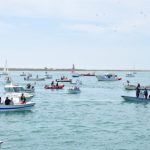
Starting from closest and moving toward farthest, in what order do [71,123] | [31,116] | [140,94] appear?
[71,123]
[31,116]
[140,94]

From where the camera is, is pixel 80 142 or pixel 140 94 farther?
pixel 140 94

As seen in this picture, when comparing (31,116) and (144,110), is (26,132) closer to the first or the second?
(31,116)

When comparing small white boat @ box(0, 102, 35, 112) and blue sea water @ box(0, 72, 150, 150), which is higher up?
small white boat @ box(0, 102, 35, 112)

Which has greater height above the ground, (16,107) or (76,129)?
(16,107)

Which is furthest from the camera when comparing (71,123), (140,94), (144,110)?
(140,94)

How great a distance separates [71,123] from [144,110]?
19.6 m

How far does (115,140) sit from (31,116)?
19738 millimetres

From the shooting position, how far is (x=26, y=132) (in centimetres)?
4497

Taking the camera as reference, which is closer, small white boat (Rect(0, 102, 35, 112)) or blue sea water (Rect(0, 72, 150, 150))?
blue sea water (Rect(0, 72, 150, 150))

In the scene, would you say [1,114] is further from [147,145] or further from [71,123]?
[147,145]

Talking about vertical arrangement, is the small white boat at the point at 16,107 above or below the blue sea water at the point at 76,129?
above

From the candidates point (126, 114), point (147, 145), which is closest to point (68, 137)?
point (147, 145)

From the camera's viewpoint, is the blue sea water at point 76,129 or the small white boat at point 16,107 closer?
the blue sea water at point 76,129

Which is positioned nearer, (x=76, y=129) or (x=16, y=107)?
(x=76, y=129)
